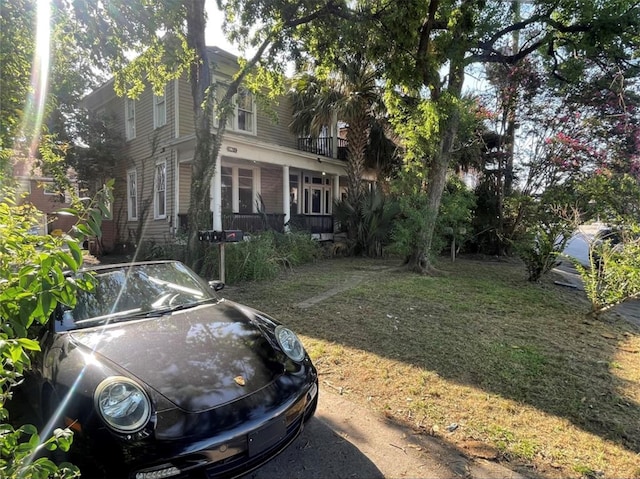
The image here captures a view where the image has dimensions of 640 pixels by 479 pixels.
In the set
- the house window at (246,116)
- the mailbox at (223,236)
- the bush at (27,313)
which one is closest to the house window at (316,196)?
the house window at (246,116)

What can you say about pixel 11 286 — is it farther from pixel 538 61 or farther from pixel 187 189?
pixel 538 61

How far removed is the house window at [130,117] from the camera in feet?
48.6

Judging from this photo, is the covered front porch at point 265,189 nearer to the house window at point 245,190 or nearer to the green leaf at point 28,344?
the house window at point 245,190

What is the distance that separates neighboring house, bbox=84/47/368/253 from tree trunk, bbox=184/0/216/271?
188cm

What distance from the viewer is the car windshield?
2.73m

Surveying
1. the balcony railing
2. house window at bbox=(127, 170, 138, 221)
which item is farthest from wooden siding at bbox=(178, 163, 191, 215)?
the balcony railing

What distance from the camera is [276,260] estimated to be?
9773 mm

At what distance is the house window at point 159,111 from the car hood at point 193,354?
12.3m

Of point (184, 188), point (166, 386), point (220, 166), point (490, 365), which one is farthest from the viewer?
point (184, 188)

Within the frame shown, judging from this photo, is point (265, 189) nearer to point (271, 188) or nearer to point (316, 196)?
point (271, 188)

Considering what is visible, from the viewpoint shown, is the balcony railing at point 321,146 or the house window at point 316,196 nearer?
the balcony railing at point 321,146

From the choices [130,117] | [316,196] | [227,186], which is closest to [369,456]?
[227,186]

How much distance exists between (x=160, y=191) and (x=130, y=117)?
4.24 m

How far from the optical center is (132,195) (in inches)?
583
